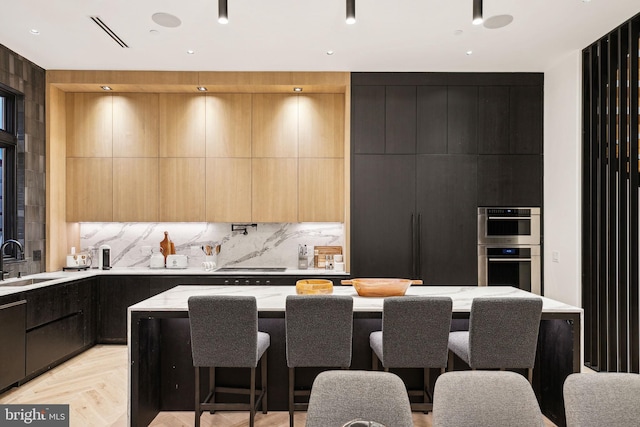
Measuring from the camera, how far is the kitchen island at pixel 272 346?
278cm

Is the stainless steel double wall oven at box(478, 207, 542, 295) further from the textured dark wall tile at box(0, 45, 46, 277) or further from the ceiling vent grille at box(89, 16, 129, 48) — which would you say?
the textured dark wall tile at box(0, 45, 46, 277)

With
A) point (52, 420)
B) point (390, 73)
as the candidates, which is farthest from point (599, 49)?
point (52, 420)

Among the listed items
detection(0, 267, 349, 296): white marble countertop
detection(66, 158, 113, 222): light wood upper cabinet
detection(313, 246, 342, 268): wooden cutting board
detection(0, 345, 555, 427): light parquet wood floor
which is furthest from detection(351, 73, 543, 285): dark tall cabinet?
detection(66, 158, 113, 222): light wood upper cabinet

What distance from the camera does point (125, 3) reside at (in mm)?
3504

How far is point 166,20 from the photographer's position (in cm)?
380

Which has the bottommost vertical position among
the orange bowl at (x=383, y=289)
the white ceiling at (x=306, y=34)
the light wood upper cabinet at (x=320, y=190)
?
the orange bowl at (x=383, y=289)

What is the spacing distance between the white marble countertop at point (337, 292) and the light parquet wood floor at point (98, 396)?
0.83 metres

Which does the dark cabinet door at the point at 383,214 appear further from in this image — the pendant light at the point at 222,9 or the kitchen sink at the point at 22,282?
the kitchen sink at the point at 22,282

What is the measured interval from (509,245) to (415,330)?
288cm

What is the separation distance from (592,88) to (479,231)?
173 centimetres

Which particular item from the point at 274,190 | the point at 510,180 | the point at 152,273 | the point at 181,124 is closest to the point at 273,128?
the point at 274,190

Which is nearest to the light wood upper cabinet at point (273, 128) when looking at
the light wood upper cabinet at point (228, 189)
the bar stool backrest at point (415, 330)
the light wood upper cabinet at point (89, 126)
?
the light wood upper cabinet at point (228, 189)

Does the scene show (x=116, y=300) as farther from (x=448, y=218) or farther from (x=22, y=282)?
(x=448, y=218)

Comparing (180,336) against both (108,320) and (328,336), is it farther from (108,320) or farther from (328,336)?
(108,320)
